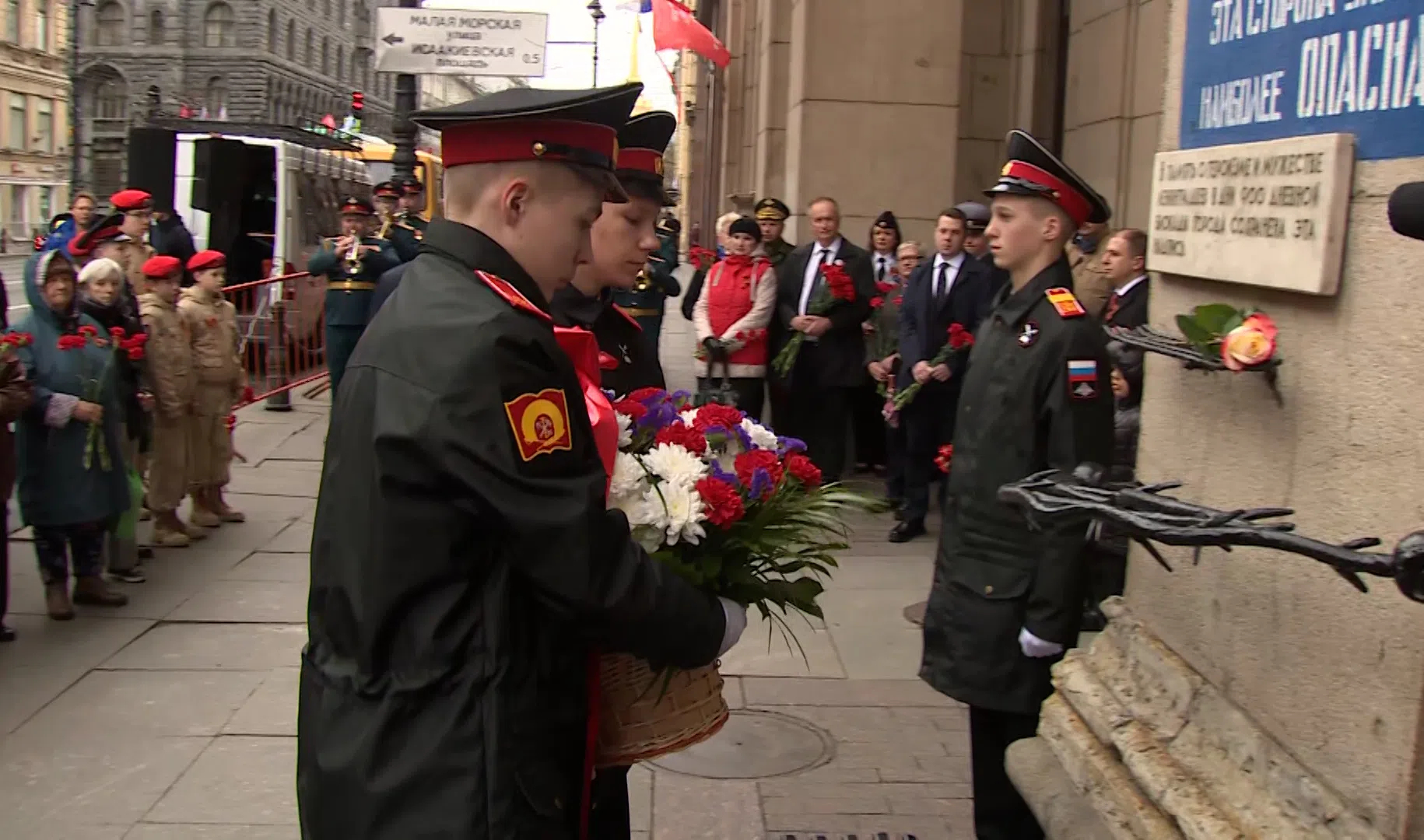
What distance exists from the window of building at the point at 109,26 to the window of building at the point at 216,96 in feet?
15.2

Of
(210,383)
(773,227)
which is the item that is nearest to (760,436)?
(210,383)

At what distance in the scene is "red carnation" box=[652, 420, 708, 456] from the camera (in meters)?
2.81

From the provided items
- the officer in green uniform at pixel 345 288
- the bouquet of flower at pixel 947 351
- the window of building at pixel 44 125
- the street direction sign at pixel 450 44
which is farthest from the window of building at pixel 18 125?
the bouquet of flower at pixel 947 351

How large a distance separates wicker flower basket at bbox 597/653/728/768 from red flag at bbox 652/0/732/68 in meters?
14.4

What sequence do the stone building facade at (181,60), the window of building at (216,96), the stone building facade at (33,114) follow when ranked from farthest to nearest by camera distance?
the window of building at (216,96), the stone building facade at (181,60), the stone building facade at (33,114)

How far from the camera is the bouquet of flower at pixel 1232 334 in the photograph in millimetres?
2400

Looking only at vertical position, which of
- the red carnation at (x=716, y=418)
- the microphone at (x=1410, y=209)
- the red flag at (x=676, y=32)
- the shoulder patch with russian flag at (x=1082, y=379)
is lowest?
the red carnation at (x=716, y=418)

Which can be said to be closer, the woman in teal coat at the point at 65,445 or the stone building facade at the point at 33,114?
the woman in teal coat at the point at 65,445

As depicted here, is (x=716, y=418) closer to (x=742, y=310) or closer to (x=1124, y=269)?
(x=1124, y=269)

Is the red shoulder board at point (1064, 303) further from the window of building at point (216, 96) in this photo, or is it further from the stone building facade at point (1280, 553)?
the window of building at point (216, 96)

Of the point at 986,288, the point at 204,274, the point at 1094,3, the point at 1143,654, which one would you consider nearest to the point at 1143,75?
the point at 1094,3

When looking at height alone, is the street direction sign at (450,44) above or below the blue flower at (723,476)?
above

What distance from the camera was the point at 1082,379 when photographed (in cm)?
356

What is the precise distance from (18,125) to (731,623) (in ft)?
204
